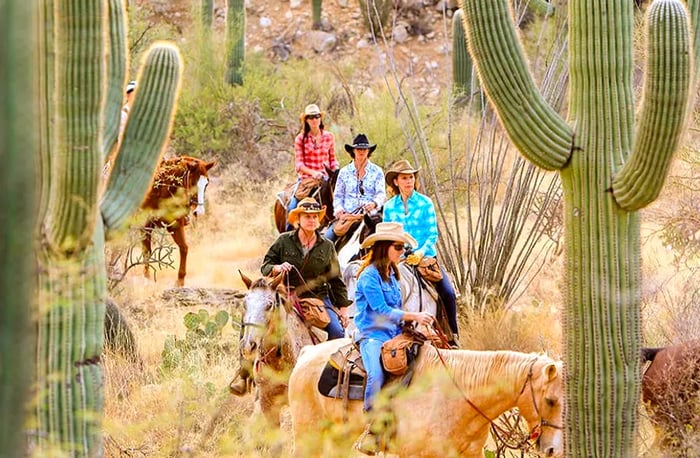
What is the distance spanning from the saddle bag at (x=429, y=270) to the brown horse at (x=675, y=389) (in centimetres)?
250

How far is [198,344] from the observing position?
1094cm

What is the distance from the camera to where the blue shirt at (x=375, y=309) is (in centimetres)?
817

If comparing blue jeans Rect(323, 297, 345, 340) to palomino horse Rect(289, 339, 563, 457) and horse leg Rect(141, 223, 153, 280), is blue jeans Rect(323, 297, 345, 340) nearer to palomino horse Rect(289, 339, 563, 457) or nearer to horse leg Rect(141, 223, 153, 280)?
palomino horse Rect(289, 339, 563, 457)

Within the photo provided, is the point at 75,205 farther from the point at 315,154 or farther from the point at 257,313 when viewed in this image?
the point at 315,154

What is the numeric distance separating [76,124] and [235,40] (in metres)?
20.9

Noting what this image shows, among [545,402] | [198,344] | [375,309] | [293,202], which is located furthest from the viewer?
[293,202]

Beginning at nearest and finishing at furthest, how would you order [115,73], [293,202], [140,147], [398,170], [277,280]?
[140,147], [115,73], [277,280], [398,170], [293,202]

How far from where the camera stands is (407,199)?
36.7 ft

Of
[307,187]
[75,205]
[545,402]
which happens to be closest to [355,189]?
[307,187]

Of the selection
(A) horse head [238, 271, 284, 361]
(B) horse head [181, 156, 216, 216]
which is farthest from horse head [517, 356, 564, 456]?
(B) horse head [181, 156, 216, 216]

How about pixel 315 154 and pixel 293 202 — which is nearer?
pixel 293 202

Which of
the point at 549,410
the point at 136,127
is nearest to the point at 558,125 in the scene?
the point at 549,410

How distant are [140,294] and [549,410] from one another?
8.78 metres

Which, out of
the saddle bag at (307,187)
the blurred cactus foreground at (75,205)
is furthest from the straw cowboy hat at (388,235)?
the saddle bag at (307,187)
